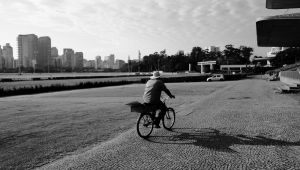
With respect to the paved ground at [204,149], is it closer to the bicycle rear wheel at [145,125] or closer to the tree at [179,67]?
the bicycle rear wheel at [145,125]

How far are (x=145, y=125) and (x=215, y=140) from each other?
6.39ft

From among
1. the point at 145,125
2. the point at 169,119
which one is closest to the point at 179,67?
the point at 169,119

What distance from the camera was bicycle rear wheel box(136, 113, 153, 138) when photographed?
725cm

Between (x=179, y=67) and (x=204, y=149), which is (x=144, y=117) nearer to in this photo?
(x=204, y=149)

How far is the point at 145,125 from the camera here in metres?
7.44

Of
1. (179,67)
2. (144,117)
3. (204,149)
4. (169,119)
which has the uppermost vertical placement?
(179,67)

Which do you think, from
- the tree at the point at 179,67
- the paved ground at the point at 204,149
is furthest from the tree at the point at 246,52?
the paved ground at the point at 204,149

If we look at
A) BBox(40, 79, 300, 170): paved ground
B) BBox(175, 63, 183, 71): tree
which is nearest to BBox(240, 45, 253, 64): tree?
BBox(175, 63, 183, 71): tree

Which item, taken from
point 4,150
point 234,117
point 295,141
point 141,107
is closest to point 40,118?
point 4,150

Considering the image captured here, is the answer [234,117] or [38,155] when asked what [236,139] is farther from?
[38,155]

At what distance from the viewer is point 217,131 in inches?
316

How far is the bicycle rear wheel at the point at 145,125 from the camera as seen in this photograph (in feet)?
23.8

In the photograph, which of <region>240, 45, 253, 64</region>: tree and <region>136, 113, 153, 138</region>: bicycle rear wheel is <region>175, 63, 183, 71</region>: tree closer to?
<region>240, 45, 253, 64</region>: tree

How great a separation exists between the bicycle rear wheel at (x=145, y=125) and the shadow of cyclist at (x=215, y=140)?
0.21m
